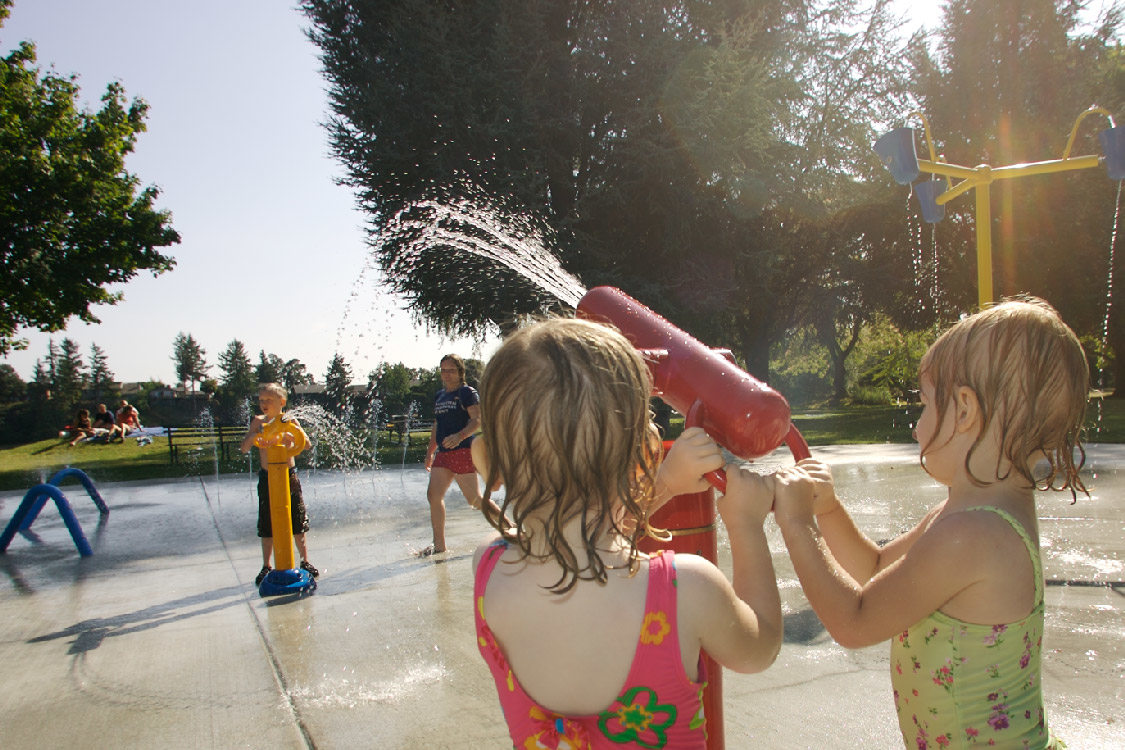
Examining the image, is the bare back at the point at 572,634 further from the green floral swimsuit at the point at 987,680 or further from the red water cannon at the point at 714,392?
the green floral swimsuit at the point at 987,680

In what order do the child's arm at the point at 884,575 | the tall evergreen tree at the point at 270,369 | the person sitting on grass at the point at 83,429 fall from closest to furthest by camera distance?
the child's arm at the point at 884,575
the person sitting on grass at the point at 83,429
the tall evergreen tree at the point at 270,369

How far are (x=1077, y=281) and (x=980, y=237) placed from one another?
17.8m

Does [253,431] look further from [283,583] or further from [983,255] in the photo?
[983,255]

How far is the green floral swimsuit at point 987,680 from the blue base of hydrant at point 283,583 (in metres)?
4.21

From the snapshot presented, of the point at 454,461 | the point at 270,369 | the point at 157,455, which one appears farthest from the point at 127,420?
the point at 270,369

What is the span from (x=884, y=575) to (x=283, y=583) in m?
4.28

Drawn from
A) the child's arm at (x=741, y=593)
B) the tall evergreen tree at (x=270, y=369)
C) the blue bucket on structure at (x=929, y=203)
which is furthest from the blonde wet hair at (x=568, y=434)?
the tall evergreen tree at (x=270, y=369)

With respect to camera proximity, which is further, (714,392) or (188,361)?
(188,361)

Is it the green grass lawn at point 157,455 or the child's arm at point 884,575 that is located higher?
the child's arm at point 884,575

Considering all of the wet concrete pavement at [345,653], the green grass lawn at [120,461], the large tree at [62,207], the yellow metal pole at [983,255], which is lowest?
the green grass lawn at [120,461]

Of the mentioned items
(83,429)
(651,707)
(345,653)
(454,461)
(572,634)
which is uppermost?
(572,634)

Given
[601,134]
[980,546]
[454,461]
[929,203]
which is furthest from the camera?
[601,134]

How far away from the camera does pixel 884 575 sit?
52.9 inches

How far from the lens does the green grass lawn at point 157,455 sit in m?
13.7
